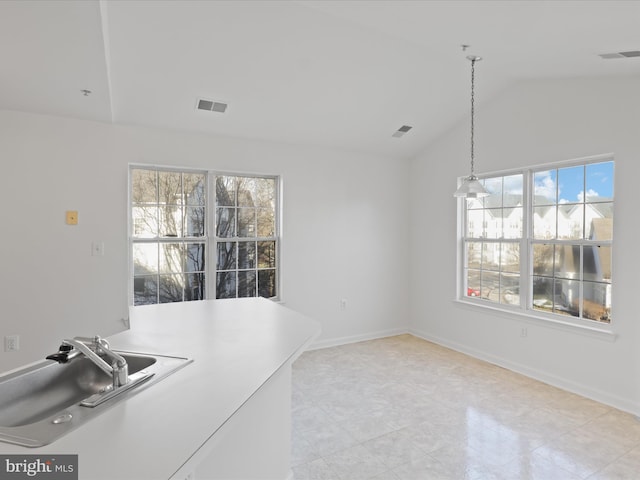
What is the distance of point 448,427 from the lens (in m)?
2.94

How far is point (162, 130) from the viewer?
402cm

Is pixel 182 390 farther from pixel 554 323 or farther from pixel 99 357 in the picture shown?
pixel 554 323

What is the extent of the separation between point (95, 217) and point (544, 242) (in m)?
4.57

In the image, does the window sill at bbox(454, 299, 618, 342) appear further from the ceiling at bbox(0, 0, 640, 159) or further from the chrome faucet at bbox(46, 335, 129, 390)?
the chrome faucet at bbox(46, 335, 129, 390)

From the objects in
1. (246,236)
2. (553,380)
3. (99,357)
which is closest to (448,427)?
(553,380)

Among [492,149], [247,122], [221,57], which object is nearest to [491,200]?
[492,149]

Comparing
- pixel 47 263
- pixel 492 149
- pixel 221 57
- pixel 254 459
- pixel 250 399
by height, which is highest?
pixel 221 57

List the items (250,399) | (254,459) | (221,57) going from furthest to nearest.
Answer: (221,57) < (254,459) < (250,399)

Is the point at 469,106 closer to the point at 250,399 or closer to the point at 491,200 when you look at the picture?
the point at 491,200

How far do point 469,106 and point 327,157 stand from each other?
180cm

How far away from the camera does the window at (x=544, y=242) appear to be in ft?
11.8

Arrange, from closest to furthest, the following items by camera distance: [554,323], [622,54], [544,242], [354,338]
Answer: [622,54] → [554,323] → [544,242] → [354,338]

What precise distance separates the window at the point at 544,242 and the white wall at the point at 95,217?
5.85 feet

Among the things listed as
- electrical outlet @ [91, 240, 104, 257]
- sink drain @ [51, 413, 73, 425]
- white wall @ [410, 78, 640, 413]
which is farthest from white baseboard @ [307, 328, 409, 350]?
sink drain @ [51, 413, 73, 425]
